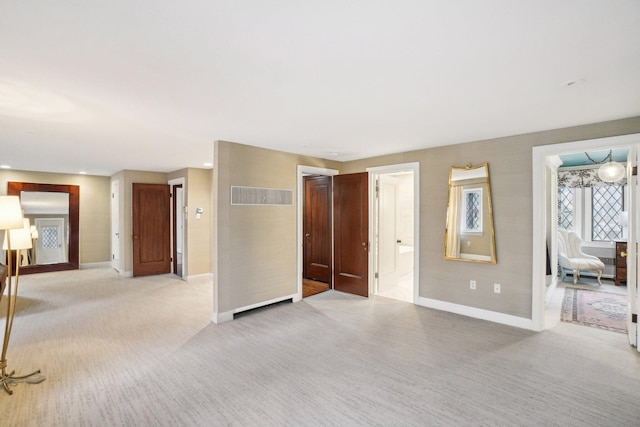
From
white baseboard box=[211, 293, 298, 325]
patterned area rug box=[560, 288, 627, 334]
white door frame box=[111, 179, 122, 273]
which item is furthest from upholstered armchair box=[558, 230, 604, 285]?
white door frame box=[111, 179, 122, 273]

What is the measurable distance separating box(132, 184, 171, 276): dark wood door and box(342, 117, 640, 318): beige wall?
19.4ft

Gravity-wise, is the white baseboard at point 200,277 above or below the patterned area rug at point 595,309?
above

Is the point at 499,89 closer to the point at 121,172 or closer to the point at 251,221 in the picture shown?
the point at 251,221

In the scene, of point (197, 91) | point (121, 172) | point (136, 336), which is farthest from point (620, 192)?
point (121, 172)

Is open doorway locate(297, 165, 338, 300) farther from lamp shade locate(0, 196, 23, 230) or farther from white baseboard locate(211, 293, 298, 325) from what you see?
lamp shade locate(0, 196, 23, 230)

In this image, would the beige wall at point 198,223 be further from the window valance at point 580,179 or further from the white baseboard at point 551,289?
the window valance at point 580,179

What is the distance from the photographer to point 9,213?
2496 millimetres

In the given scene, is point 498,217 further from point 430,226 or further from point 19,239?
point 19,239

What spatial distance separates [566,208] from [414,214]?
180 inches

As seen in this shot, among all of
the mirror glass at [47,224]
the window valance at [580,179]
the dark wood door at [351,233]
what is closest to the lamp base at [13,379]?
the dark wood door at [351,233]

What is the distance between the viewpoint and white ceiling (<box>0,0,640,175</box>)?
154 cm

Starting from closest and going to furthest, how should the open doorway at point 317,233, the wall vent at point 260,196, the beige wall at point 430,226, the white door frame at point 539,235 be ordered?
the white door frame at point 539,235 → the beige wall at point 430,226 → the wall vent at point 260,196 → the open doorway at point 317,233

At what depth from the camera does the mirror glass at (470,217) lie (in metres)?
4.11

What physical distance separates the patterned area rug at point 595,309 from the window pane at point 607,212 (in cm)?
187
